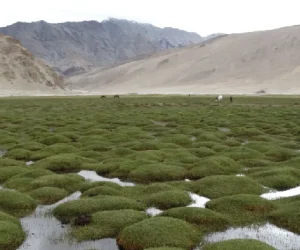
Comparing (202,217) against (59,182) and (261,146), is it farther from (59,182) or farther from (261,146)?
(261,146)

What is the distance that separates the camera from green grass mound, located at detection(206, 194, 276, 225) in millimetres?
→ 17047

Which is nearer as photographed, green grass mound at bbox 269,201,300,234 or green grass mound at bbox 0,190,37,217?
green grass mound at bbox 269,201,300,234

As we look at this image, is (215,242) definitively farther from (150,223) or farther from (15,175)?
(15,175)

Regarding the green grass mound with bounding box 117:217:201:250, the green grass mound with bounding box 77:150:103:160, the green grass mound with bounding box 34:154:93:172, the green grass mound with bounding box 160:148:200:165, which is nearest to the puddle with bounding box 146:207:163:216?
the green grass mound with bounding box 117:217:201:250

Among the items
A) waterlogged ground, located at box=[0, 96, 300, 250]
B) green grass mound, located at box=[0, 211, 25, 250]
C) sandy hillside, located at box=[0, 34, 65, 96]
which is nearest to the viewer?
green grass mound, located at box=[0, 211, 25, 250]

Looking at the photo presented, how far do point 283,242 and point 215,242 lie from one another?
262cm

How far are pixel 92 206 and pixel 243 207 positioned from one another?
6.54m

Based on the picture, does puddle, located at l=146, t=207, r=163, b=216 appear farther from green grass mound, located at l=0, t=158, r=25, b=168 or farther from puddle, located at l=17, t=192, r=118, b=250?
green grass mound, located at l=0, t=158, r=25, b=168

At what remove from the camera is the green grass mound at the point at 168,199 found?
18.7 m

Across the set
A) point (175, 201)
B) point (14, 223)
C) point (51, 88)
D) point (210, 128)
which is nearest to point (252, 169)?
point (175, 201)

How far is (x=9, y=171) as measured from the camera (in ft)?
81.3

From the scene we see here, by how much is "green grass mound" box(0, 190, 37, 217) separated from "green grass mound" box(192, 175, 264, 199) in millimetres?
8070

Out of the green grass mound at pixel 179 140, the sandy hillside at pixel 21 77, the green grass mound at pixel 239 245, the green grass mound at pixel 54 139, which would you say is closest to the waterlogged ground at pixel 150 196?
the green grass mound at pixel 239 245

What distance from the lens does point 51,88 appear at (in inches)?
7687
